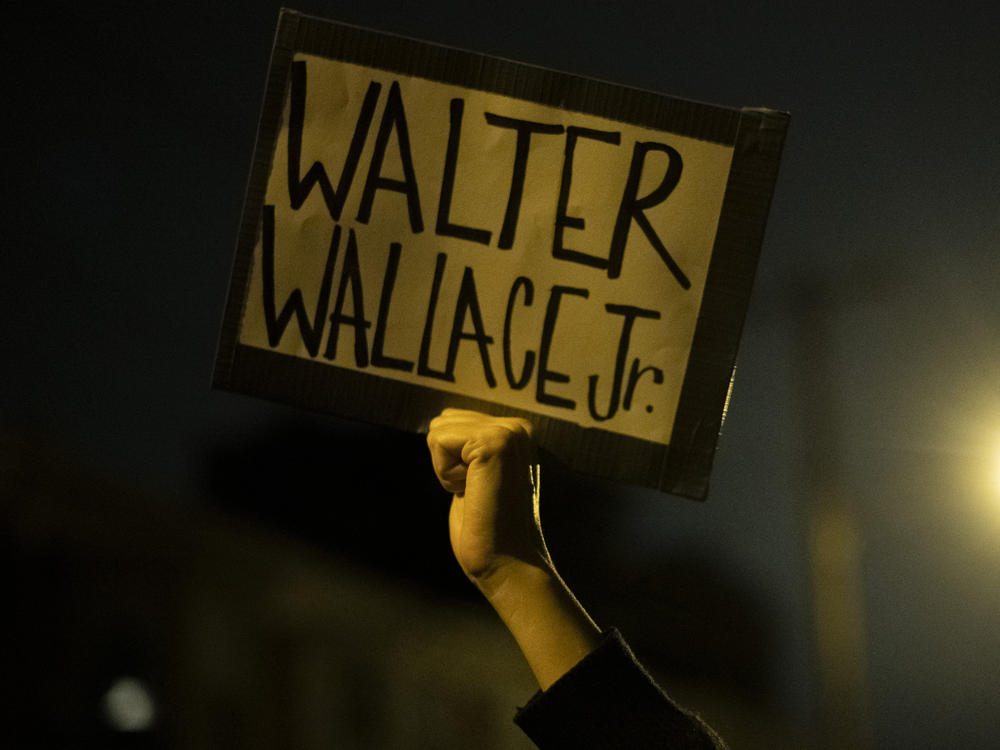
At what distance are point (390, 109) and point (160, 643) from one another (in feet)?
26.2

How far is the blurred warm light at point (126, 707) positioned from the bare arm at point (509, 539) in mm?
10290

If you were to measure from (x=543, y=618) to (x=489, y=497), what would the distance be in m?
0.12

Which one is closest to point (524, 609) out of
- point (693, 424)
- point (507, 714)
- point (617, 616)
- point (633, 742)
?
point (633, 742)

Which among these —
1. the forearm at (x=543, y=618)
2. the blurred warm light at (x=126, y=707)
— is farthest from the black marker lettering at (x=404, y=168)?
the blurred warm light at (x=126, y=707)

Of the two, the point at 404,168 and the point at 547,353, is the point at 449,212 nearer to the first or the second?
the point at 404,168

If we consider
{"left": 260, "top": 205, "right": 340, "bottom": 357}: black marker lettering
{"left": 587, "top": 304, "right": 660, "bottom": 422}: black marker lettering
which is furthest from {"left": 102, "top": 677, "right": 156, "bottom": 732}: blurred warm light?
{"left": 587, "top": 304, "right": 660, "bottom": 422}: black marker lettering

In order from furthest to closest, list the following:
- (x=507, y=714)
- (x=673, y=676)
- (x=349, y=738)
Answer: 1. (x=673, y=676)
2. (x=349, y=738)
3. (x=507, y=714)

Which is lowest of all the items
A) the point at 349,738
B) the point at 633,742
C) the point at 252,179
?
the point at 349,738

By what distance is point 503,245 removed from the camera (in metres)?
1.05

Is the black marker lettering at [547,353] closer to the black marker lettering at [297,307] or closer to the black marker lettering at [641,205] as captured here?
the black marker lettering at [641,205]

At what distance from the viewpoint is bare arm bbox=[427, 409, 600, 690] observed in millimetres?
940

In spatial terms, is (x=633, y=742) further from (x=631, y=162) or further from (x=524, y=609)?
(x=631, y=162)

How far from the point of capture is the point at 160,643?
8227 mm

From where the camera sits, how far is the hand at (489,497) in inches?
38.8
